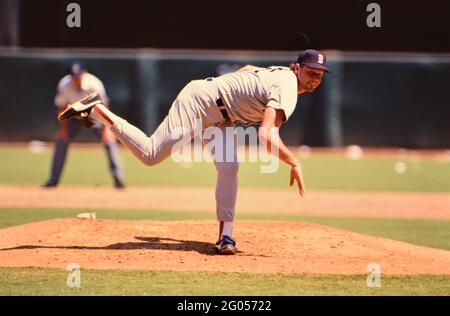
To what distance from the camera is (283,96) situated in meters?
6.70

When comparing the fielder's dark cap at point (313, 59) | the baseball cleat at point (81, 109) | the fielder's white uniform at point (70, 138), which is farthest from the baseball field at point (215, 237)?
the fielder's dark cap at point (313, 59)

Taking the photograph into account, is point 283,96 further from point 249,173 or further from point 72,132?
point 249,173

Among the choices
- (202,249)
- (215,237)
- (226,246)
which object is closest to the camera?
(226,246)

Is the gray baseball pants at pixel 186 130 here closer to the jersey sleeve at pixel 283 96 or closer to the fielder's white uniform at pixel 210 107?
the fielder's white uniform at pixel 210 107

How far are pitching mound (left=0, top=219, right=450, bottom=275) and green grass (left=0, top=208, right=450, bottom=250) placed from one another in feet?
4.59

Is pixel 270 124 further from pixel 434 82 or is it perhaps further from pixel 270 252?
pixel 434 82

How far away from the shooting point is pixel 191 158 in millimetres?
19016

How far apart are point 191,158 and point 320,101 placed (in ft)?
11.1

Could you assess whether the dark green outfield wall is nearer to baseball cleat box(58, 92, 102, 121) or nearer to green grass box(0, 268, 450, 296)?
baseball cleat box(58, 92, 102, 121)

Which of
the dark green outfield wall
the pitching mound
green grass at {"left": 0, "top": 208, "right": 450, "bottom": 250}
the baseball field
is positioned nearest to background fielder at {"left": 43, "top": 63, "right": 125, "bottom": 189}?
the baseball field

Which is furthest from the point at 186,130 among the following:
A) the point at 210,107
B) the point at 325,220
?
the point at 325,220

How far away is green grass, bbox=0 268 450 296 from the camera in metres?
5.81

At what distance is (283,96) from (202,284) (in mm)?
1626
